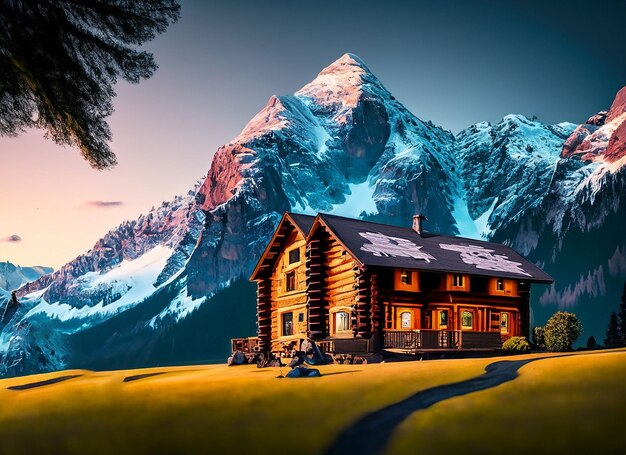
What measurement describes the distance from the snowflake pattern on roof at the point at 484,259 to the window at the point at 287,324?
11.3 m

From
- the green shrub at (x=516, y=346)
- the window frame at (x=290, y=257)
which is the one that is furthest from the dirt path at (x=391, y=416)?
the window frame at (x=290, y=257)

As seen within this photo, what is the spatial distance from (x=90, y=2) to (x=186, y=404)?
38.6ft

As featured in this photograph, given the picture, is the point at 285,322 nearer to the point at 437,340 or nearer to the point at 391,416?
the point at 437,340

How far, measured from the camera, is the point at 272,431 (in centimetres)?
1588

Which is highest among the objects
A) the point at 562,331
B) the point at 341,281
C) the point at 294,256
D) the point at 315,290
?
the point at 294,256

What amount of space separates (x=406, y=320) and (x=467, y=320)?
15.4 ft

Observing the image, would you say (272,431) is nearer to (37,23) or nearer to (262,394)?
(262,394)

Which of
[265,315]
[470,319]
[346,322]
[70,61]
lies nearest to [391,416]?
[70,61]

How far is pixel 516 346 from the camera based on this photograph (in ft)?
114

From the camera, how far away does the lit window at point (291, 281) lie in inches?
1697

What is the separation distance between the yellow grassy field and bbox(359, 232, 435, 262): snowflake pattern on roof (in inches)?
567

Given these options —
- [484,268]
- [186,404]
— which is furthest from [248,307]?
[186,404]

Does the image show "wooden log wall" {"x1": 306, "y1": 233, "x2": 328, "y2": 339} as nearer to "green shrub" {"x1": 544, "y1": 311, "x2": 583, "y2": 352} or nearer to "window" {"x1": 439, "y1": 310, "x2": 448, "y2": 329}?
"window" {"x1": 439, "y1": 310, "x2": 448, "y2": 329}

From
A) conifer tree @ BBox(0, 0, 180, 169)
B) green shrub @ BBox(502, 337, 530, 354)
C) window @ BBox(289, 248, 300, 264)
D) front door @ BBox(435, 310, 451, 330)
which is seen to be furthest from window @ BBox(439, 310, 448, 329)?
conifer tree @ BBox(0, 0, 180, 169)
